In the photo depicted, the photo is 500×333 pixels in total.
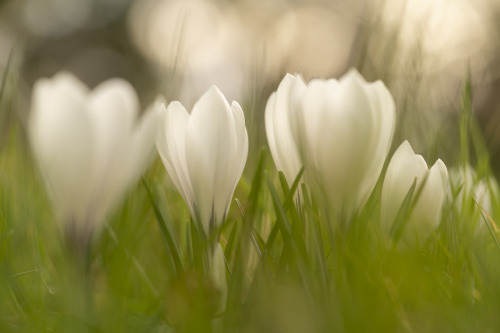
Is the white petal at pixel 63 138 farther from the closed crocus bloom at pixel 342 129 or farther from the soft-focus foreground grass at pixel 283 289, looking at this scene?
the closed crocus bloom at pixel 342 129

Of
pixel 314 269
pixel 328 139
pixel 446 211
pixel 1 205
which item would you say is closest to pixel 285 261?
pixel 314 269

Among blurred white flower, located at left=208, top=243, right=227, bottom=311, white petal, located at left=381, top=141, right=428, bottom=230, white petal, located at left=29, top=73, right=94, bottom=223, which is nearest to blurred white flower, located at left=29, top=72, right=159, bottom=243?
white petal, located at left=29, top=73, right=94, bottom=223

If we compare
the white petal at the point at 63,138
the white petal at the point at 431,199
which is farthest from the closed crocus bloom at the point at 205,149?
the white petal at the point at 431,199

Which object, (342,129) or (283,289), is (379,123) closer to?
(342,129)

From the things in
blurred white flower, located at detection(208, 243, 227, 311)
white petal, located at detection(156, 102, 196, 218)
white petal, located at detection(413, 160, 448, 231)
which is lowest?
blurred white flower, located at detection(208, 243, 227, 311)

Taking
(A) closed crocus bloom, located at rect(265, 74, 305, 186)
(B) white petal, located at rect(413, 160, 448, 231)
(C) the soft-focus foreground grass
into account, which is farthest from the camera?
(B) white petal, located at rect(413, 160, 448, 231)

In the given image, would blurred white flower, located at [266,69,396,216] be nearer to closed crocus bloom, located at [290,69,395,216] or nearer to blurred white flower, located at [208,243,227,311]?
closed crocus bloom, located at [290,69,395,216]

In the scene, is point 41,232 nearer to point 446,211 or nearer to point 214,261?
point 214,261
